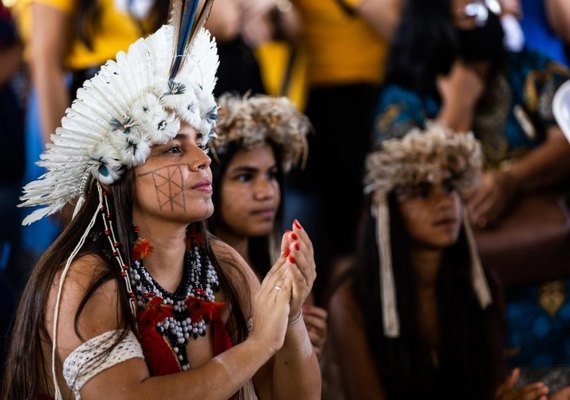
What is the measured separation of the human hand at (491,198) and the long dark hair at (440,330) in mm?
224

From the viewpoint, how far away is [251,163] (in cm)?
357

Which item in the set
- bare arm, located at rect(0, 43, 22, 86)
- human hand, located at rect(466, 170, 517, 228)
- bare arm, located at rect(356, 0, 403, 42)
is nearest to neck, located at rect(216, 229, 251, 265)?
human hand, located at rect(466, 170, 517, 228)

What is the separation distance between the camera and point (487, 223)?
4.26m

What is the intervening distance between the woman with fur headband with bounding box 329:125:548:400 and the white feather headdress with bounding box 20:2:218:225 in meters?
1.54

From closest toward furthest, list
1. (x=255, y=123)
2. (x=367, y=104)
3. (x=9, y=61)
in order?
(x=255, y=123) < (x=367, y=104) < (x=9, y=61)

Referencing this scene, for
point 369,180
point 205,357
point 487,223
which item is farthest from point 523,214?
point 205,357

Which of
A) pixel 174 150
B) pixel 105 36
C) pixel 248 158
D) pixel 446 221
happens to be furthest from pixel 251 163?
pixel 105 36

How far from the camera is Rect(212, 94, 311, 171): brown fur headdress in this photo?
138 inches

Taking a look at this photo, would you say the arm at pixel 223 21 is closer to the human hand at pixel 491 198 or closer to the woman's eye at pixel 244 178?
the woman's eye at pixel 244 178

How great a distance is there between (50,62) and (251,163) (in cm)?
121

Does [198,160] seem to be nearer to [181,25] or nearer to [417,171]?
[181,25]

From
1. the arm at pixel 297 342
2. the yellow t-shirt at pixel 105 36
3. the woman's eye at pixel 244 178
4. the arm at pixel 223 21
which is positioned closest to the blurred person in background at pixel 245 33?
the arm at pixel 223 21

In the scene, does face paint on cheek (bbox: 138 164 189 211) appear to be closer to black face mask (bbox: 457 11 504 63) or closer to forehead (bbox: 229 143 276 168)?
forehead (bbox: 229 143 276 168)

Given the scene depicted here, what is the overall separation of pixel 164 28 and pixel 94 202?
480 millimetres
